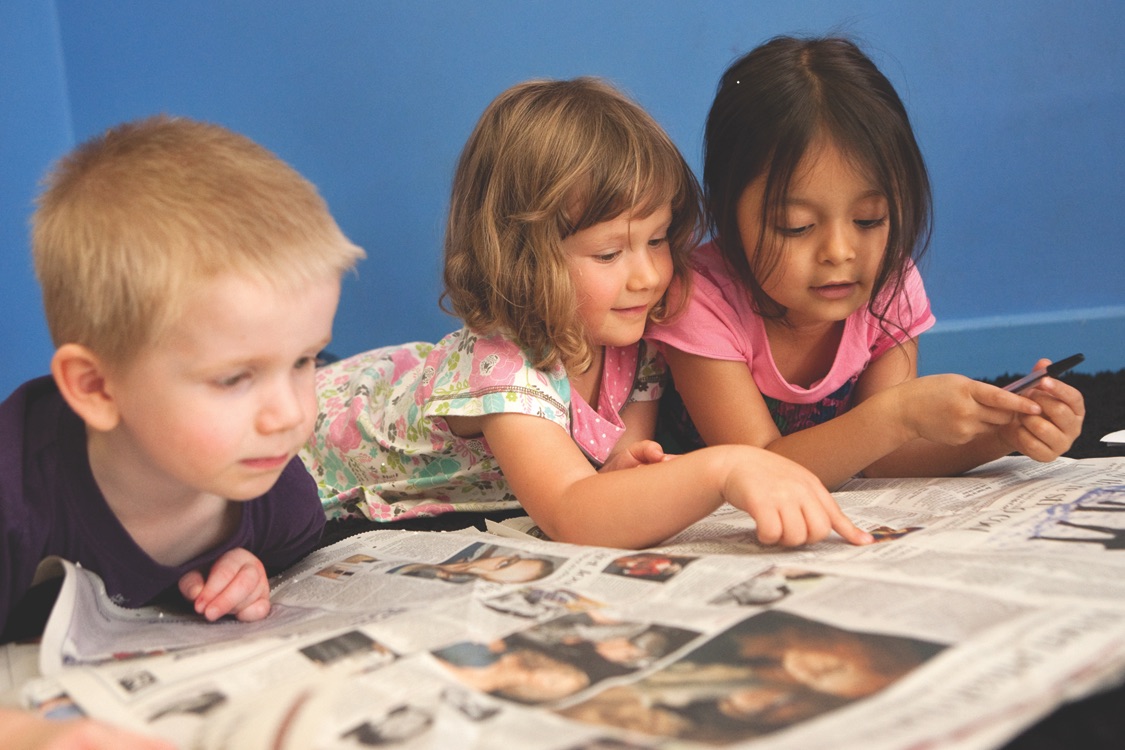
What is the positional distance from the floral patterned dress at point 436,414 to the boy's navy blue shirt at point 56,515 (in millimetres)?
260

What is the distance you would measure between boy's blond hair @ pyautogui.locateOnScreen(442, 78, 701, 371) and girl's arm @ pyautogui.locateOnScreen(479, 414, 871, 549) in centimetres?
9

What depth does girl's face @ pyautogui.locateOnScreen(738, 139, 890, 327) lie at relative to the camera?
882mm

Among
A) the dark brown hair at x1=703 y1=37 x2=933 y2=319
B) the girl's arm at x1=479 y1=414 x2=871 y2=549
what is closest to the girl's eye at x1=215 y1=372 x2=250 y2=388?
the girl's arm at x1=479 y1=414 x2=871 y2=549

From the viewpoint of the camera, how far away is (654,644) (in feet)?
1.77

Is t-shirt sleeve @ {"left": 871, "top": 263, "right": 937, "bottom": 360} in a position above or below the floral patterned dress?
above

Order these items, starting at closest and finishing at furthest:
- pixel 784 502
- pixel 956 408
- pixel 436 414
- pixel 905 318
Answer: pixel 784 502 < pixel 956 408 < pixel 436 414 < pixel 905 318

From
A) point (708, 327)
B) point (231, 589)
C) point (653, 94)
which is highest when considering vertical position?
point (653, 94)

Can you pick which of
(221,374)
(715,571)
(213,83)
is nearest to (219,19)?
(213,83)

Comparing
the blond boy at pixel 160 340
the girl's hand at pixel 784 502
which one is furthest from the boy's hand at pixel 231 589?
the girl's hand at pixel 784 502

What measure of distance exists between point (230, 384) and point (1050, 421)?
67cm

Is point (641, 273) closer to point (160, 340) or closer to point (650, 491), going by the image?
point (650, 491)

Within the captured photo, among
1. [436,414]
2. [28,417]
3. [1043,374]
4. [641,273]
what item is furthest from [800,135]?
[28,417]

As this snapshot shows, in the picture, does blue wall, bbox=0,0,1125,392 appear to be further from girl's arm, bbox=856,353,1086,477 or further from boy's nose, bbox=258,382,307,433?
boy's nose, bbox=258,382,307,433

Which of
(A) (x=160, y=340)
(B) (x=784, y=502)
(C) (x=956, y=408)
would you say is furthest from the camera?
(C) (x=956, y=408)
